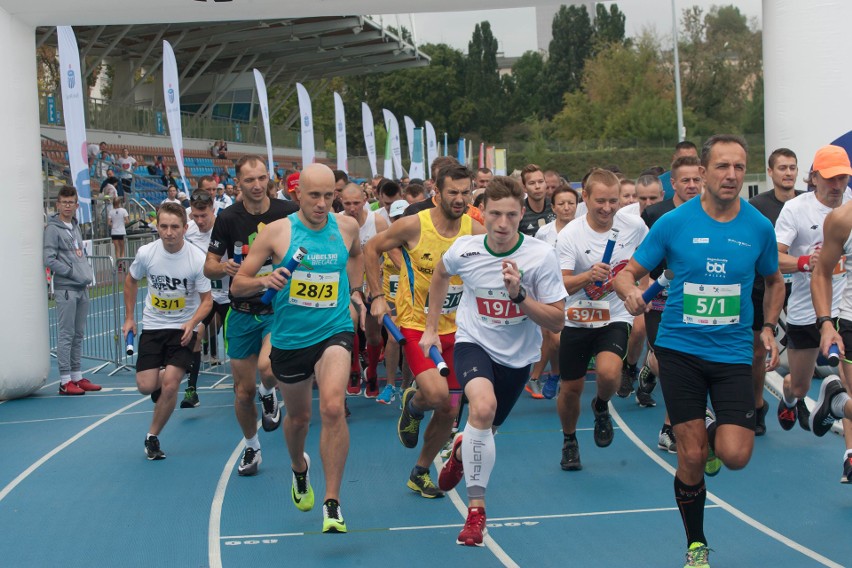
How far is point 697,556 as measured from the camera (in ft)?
18.0

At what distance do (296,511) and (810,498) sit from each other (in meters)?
3.52

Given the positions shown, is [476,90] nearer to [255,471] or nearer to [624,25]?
[624,25]

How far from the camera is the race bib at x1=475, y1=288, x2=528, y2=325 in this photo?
6.37m

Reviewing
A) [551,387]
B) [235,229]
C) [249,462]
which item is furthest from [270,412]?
[551,387]

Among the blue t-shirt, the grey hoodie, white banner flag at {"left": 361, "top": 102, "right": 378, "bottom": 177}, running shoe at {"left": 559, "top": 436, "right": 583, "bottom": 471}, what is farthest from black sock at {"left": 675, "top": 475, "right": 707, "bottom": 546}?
white banner flag at {"left": 361, "top": 102, "right": 378, "bottom": 177}

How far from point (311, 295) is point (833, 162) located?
11.3ft

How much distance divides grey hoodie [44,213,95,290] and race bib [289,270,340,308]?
610cm

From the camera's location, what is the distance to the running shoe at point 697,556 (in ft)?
18.0

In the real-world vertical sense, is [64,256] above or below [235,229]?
below

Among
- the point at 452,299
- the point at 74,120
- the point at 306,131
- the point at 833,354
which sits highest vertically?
the point at 306,131

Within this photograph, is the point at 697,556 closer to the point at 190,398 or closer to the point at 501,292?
the point at 501,292

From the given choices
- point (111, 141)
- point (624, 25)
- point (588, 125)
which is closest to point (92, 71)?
point (111, 141)

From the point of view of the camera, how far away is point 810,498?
7.22 metres

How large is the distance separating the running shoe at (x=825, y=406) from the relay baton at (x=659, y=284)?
180 centimetres
